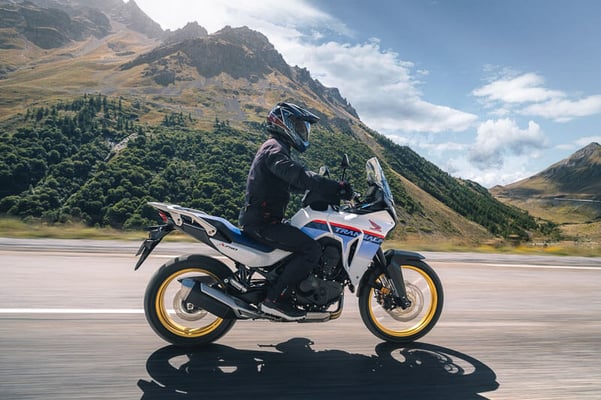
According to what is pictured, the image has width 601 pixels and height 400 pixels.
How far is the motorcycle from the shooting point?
388 cm

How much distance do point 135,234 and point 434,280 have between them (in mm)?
8420

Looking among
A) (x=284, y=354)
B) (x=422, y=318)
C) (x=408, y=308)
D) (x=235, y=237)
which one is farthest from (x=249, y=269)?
(x=422, y=318)

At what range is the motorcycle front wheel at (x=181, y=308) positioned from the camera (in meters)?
3.86

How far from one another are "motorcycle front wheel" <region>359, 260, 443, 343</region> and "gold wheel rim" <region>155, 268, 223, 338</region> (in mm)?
1407

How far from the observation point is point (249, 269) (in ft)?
13.3

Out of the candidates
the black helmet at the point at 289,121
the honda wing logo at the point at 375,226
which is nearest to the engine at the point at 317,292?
the honda wing logo at the point at 375,226

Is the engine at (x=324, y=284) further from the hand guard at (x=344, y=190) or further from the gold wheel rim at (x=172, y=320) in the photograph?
the gold wheel rim at (x=172, y=320)

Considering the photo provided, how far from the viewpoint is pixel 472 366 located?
374 centimetres

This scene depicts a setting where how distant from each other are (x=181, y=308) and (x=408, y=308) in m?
2.12

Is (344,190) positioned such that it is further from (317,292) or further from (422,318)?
(422,318)

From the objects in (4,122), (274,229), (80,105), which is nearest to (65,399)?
(274,229)

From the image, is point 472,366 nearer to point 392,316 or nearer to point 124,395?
point 392,316

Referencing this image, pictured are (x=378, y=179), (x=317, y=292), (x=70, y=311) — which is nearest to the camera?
(x=317, y=292)

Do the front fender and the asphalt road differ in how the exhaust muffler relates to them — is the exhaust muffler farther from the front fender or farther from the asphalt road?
the front fender
